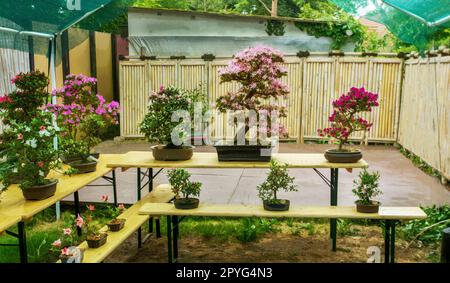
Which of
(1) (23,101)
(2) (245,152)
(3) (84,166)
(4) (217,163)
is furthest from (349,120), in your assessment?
(1) (23,101)

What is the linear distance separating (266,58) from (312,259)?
1.89 meters

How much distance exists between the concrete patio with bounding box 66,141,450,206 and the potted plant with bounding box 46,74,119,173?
4.34 ft

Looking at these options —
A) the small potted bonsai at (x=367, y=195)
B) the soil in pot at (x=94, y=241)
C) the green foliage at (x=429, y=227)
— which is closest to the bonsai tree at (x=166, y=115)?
the soil in pot at (x=94, y=241)

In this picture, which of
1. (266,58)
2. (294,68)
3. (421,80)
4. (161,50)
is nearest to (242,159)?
(266,58)

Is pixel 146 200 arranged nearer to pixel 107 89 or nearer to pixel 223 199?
pixel 223 199

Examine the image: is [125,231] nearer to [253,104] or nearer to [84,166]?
[84,166]

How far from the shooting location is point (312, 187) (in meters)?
6.19

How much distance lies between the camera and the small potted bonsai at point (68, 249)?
2.78 meters

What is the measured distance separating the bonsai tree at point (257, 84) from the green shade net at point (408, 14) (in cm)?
149

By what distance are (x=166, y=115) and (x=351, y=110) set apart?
167cm

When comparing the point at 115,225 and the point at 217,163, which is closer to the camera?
the point at 115,225

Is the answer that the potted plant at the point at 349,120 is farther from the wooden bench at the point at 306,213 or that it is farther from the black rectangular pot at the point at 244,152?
the black rectangular pot at the point at 244,152

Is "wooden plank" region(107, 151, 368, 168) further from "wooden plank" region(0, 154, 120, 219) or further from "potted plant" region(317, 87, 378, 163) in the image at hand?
"wooden plank" region(0, 154, 120, 219)

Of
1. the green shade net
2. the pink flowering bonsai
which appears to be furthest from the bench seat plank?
the green shade net
